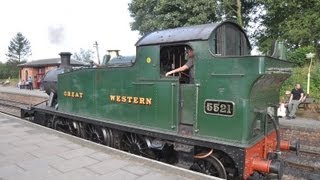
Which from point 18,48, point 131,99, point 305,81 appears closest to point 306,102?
point 305,81

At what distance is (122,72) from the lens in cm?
752

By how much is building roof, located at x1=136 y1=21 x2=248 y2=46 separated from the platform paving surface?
8.01 feet

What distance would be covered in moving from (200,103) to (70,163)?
2854 millimetres

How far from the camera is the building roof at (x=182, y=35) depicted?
5.99 metres

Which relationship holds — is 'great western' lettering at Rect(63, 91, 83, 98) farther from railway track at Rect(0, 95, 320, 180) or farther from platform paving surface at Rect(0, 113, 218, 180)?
railway track at Rect(0, 95, 320, 180)

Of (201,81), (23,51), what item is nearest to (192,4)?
(201,81)

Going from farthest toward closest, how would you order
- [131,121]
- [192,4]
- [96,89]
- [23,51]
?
[23,51], [192,4], [96,89], [131,121]

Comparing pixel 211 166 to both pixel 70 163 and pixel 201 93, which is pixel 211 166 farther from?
pixel 70 163

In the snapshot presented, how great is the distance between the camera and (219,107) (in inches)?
225

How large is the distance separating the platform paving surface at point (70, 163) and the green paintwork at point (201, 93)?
81 centimetres

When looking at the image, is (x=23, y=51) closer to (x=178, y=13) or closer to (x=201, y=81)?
(x=178, y=13)

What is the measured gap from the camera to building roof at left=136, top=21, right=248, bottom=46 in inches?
236

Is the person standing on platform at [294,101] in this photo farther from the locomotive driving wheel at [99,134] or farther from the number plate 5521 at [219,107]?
the number plate 5521 at [219,107]

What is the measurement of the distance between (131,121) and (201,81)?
2.23 meters
